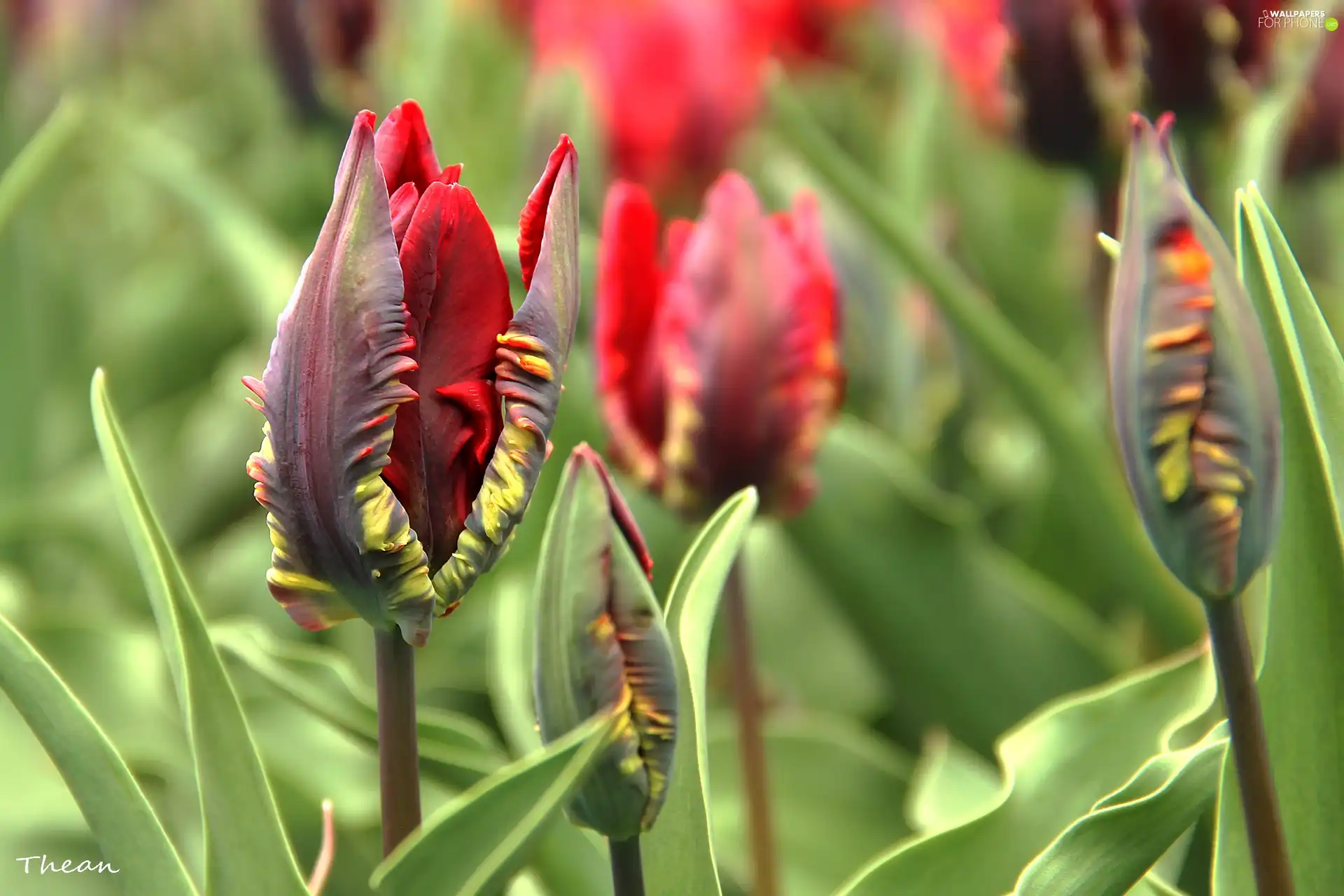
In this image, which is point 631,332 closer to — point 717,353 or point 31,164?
point 717,353

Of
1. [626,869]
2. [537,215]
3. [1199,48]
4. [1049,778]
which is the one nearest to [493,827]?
[626,869]

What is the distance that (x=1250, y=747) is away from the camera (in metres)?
0.36

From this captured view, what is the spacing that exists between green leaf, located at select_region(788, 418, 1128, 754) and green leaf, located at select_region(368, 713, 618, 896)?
476mm

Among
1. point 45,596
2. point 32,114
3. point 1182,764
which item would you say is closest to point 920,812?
point 1182,764

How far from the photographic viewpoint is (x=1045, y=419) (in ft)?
2.52

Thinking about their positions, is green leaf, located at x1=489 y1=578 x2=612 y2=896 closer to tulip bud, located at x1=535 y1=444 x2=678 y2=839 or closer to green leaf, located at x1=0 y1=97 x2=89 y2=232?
tulip bud, located at x1=535 y1=444 x2=678 y2=839

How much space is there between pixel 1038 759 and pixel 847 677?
41 centimetres

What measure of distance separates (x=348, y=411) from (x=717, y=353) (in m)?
0.28

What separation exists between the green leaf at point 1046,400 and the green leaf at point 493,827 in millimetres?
454

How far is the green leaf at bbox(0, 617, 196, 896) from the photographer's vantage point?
355mm

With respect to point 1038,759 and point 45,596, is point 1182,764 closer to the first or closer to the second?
point 1038,759

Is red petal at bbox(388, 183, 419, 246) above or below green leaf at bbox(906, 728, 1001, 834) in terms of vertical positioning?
above

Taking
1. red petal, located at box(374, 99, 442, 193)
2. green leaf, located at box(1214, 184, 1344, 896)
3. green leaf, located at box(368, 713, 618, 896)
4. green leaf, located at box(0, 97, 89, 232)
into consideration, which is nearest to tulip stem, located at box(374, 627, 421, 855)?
green leaf, located at box(368, 713, 618, 896)

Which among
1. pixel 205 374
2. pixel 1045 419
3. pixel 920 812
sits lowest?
pixel 920 812
